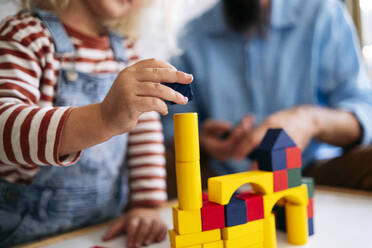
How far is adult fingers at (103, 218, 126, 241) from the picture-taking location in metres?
0.45

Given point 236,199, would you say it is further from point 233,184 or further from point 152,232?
point 152,232

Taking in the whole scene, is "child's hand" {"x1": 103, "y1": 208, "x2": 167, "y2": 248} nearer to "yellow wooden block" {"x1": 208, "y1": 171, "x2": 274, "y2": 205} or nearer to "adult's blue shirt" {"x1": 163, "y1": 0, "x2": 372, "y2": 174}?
"yellow wooden block" {"x1": 208, "y1": 171, "x2": 274, "y2": 205}

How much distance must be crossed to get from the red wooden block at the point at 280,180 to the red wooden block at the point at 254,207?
30 millimetres

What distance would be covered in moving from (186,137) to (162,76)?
0.07 metres

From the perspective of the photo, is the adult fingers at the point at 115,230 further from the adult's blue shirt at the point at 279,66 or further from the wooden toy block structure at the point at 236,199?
the adult's blue shirt at the point at 279,66

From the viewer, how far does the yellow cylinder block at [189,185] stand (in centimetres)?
32

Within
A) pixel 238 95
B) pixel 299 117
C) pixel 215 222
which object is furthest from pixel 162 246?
pixel 238 95

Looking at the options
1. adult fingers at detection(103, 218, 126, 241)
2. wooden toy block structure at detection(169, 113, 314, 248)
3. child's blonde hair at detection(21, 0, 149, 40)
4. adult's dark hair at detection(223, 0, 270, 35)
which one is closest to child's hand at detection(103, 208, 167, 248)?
adult fingers at detection(103, 218, 126, 241)

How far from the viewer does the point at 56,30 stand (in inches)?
17.0

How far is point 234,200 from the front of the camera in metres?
0.35

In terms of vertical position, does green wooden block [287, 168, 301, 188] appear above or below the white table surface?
above

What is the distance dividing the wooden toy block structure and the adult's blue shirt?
0.43 metres

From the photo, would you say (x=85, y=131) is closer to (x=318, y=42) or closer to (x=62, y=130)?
(x=62, y=130)

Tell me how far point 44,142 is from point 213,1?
820 millimetres
